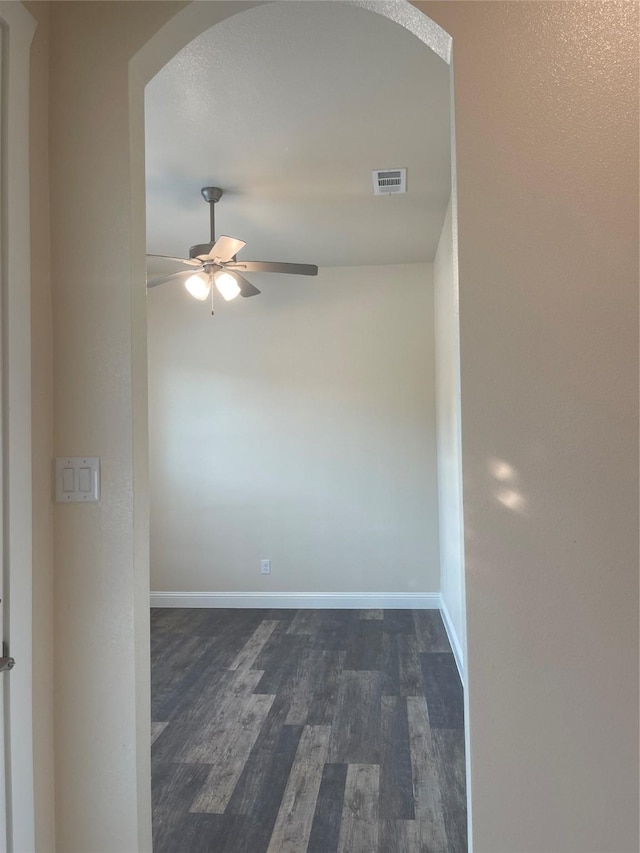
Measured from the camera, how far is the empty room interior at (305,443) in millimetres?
2178

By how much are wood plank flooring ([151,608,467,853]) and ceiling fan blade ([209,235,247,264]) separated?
226 cm

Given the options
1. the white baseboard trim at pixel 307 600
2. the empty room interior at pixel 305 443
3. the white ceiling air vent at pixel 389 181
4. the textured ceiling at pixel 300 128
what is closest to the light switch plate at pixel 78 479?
the empty room interior at pixel 305 443

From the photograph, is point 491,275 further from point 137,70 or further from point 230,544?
point 230,544

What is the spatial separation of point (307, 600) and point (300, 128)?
3444 mm

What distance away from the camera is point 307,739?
2711mm

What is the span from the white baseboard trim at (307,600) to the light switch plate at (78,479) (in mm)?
3595

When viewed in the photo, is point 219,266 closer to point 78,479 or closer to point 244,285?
point 244,285

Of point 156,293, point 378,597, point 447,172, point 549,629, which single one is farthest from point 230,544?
point 549,629

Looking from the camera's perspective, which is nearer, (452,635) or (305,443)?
Result: (452,635)

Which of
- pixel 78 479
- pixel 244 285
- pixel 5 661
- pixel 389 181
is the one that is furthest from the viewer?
pixel 244 285

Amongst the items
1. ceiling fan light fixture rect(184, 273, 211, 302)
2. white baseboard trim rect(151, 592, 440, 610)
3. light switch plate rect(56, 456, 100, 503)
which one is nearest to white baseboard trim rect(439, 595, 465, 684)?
white baseboard trim rect(151, 592, 440, 610)

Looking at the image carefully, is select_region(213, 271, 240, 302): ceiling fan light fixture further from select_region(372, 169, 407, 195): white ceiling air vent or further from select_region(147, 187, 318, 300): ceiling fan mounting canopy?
select_region(372, 169, 407, 195): white ceiling air vent

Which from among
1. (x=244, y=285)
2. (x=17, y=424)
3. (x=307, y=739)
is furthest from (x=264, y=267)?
(x=307, y=739)

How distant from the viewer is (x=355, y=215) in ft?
12.1
